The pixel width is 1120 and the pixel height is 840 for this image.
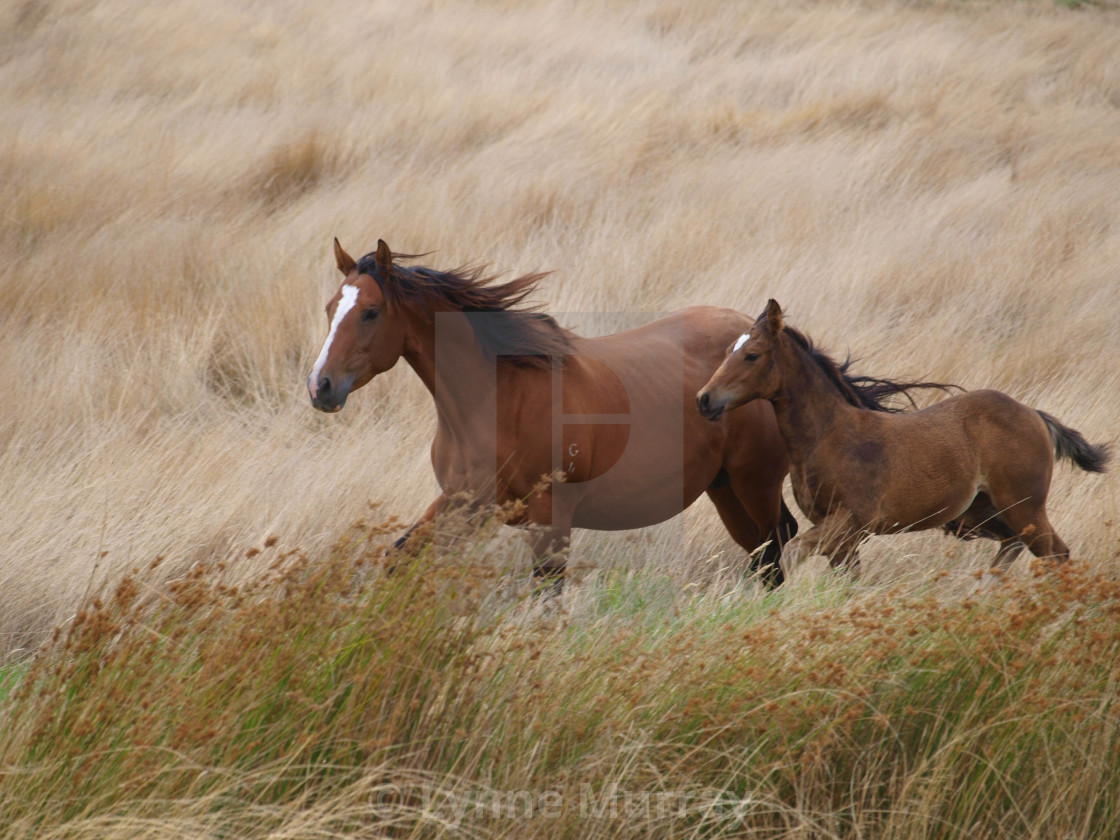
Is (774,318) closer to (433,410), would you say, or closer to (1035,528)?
(1035,528)

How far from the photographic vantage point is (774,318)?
3312mm

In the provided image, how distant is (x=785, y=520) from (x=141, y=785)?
2588 millimetres

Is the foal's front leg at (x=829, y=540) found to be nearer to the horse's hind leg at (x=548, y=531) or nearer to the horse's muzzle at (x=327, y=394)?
the horse's hind leg at (x=548, y=531)

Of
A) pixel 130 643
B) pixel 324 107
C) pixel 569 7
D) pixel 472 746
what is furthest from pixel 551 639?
pixel 569 7

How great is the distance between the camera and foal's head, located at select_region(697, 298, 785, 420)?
3.27 metres

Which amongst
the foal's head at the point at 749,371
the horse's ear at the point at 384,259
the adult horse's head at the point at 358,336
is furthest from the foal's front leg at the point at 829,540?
the horse's ear at the point at 384,259

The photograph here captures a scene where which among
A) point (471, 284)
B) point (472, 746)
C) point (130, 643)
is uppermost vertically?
point (471, 284)

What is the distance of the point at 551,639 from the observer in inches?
111

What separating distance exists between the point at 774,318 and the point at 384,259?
4.04 feet

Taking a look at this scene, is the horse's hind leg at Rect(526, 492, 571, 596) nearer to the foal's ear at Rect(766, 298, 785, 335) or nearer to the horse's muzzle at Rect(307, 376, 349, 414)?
the horse's muzzle at Rect(307, 376, 349, 414)

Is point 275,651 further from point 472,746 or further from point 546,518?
point 546,518

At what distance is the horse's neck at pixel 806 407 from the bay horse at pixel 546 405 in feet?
1.20

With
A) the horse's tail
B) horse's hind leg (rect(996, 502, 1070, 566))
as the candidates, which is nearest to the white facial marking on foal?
horse's hind leg (rect(996, 502, 1070, 566))

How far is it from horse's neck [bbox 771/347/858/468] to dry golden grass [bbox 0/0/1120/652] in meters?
0.86
